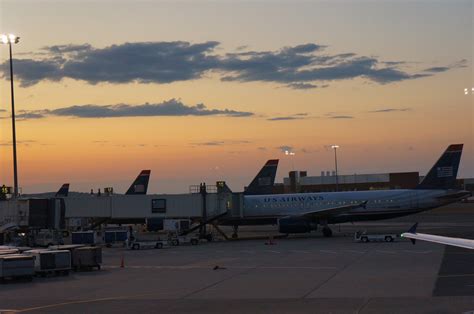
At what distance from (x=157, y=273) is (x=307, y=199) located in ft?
107

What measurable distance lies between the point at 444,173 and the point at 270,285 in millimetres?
40049

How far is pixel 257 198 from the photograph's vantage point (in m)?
64.1

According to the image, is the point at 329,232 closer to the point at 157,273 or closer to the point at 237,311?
the point at 157,273

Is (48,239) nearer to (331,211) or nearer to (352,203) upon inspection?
(331,211)

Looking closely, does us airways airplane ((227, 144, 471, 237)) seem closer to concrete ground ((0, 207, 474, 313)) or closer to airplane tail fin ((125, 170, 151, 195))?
concrete ground ((0, 207, 474, 313))

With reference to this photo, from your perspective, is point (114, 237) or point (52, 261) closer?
point (52, 261)

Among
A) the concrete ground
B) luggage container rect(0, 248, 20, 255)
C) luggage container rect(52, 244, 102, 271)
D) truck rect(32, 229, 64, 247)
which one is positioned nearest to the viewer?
the concrete ground

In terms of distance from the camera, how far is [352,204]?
61.8 m

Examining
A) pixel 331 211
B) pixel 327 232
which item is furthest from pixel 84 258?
pixel 331 211

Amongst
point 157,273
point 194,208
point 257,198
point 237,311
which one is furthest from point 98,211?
point 237,311

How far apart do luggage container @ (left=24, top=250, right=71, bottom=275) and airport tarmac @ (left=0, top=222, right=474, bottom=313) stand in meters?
0.72

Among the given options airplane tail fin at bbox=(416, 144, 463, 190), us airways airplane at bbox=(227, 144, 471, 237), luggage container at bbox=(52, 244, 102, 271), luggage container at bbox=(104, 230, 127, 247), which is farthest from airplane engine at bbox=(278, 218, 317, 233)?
luggage container at bbox=(52, 244, 102, 271)

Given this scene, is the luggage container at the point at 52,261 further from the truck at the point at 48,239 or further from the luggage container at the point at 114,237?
the luggage container at the point at 114,237

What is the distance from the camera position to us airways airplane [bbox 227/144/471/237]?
61.0m
